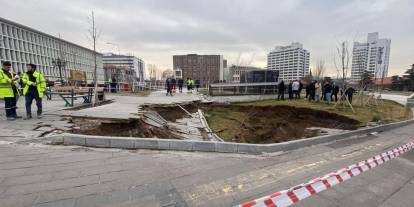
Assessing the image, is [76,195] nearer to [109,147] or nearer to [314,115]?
[109,147]

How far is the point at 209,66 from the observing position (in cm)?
8856

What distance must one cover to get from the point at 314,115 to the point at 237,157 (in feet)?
32.1

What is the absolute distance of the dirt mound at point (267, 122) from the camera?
30.6 ft

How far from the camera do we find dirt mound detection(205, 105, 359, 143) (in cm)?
934

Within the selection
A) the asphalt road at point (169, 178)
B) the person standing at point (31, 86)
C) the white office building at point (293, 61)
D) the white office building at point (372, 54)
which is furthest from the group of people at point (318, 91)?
the white office building at point (293, 61)

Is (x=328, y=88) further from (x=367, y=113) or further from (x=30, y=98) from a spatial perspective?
(x=30, y=98)

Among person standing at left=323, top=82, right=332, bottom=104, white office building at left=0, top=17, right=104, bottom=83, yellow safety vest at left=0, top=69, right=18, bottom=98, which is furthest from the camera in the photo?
white office building at left=0, top=17, right=104, bottom=83

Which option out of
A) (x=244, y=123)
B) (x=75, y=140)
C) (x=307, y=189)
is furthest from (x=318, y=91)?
(x=75, y=140)

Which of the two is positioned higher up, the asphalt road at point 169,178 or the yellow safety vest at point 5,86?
the yellow safety vest at point 5,86

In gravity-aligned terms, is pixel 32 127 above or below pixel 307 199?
above

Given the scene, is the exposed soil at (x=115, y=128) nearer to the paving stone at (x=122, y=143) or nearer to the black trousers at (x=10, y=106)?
the paving stone at (x=122, y=143)

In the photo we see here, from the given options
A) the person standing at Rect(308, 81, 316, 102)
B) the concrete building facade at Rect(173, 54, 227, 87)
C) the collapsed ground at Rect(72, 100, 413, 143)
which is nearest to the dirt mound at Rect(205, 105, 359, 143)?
the collapsed ground at Rect(72, 100, 413, 143)

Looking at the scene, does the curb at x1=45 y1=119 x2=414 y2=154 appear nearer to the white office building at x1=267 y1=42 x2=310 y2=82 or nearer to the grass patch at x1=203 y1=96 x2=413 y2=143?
the grass patch at x1=203 y1=96 x2=413 y2=143

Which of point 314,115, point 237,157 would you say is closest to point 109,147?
point 237,157
